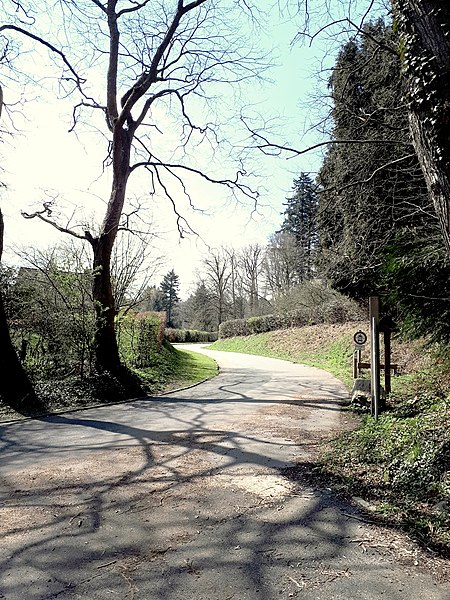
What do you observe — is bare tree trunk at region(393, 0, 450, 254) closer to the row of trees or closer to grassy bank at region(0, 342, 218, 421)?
the row of trees

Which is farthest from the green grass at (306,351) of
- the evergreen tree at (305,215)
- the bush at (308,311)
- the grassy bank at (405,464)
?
the grassy bank at (405,464)

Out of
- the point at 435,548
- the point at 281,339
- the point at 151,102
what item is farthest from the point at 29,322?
the point at 281,339

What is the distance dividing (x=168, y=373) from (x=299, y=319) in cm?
1769

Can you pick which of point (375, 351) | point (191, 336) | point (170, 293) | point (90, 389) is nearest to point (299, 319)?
point (191, 336)

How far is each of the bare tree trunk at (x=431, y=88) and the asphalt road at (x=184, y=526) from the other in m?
2.18

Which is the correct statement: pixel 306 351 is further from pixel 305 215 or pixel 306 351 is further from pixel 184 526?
pixel 184 526

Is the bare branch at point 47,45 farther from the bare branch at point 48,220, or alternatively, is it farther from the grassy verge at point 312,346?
the grassy verge at point 312,346

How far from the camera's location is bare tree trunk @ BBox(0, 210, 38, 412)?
9.49 metres

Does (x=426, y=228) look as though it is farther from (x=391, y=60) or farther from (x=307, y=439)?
(x=307, y=439)

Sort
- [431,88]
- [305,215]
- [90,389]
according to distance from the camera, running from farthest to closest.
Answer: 1. [305,215]
2. [90,389]
3. [431,88]

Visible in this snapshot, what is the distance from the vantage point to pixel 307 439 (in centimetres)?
691

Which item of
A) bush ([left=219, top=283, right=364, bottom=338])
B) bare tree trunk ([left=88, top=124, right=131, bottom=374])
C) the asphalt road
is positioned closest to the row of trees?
the asphalt road

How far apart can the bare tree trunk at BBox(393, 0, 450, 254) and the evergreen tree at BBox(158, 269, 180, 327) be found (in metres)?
62.9

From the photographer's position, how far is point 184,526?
12.3 feet
